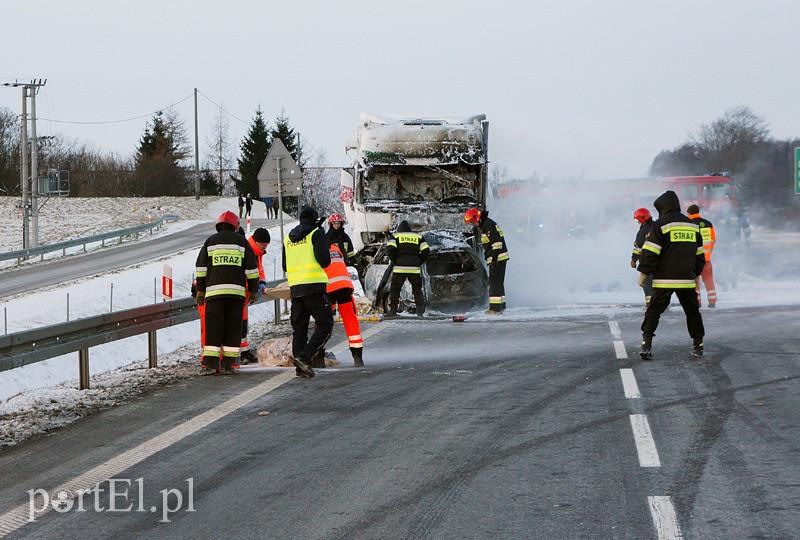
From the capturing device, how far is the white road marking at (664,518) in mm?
4844

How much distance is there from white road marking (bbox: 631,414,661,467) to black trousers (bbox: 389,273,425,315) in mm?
9735

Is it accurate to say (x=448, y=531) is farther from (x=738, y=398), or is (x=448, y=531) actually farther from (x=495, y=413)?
(x=738, y=398)

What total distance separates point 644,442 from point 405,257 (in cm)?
1057

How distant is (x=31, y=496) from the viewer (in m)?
6.00

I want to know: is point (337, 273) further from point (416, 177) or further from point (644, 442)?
point (416, 177)

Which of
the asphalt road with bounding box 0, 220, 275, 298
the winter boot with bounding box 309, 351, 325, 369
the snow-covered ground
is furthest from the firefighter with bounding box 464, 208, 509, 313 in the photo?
the snow-covered ground

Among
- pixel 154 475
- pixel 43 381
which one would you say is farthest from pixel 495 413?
pixel 43 381

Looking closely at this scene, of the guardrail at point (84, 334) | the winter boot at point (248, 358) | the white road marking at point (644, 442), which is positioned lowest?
the winter boot at point (248, 358)

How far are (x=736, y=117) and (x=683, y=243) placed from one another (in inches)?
3784

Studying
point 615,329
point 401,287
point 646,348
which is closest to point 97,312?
point 401,287

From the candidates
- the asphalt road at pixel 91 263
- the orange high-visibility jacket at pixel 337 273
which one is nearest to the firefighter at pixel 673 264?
the orange high-visibility jacket at pixel 337 273

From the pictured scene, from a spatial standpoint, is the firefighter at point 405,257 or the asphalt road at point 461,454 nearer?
the asphalt road at point 461,454

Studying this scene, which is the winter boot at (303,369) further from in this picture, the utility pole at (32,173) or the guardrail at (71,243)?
the utility pole at (32,173)

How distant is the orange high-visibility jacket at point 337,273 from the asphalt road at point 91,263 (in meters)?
18.0
